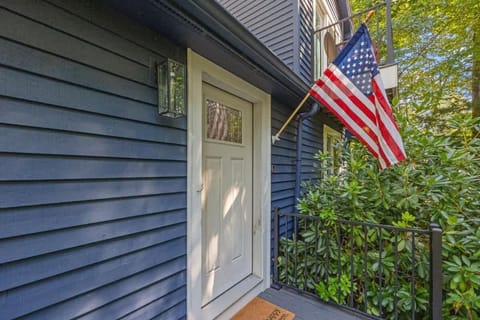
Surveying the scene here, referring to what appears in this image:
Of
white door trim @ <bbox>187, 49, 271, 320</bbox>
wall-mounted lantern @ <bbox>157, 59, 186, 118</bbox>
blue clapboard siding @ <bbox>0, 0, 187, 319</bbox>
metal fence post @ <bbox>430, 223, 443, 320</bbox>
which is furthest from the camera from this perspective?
metal fence post @ <bbox>430, 223, 443, 320</bbox>

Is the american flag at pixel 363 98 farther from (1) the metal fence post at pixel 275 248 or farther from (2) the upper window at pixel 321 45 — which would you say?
(2) the upper window at pixel 321 45

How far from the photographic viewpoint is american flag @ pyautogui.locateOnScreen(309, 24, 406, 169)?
1968 millimetres

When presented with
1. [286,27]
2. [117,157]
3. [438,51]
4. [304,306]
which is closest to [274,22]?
[286,27]

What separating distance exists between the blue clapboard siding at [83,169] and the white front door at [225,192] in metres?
0.53

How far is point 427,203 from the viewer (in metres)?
2.32

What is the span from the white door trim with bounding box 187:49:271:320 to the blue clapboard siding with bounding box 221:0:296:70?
1491 mm

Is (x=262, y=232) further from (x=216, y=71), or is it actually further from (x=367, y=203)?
(x=216, y=71)

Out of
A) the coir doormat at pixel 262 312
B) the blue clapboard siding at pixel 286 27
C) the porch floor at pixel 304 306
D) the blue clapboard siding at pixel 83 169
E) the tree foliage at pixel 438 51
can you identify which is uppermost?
the tree foliage at pixel 438 51

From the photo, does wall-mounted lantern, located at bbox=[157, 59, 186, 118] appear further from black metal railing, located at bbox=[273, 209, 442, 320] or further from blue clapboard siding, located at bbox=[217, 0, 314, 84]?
blue clapboard siding, located at bbox=[217, 0, 314, 84]

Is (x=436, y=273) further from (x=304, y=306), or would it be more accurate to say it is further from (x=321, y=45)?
(x=321, y=45)

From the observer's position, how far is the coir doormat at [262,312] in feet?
6.95

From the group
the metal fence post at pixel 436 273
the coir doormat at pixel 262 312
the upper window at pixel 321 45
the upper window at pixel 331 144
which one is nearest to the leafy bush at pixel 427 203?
the metal fence post at pixel 436 273

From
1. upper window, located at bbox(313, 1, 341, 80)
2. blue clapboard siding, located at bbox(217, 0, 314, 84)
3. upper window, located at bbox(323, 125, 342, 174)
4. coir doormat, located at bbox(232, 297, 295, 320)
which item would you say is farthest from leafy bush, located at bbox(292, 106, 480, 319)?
upper window, located at bbox(313, 1, 341, 80)

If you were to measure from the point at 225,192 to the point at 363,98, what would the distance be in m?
1.48
